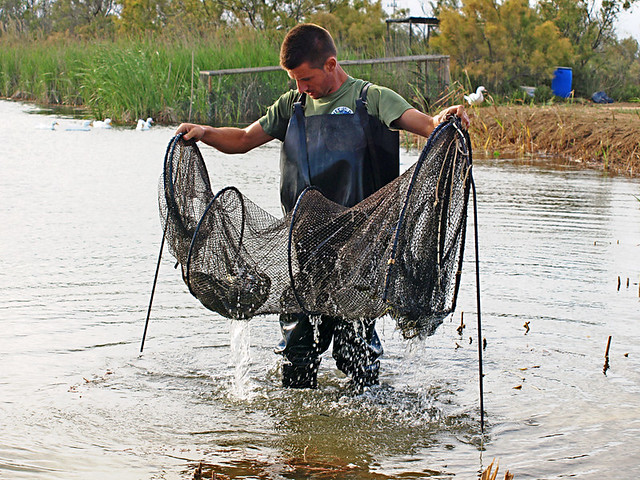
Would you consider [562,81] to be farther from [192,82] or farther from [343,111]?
[343,111]

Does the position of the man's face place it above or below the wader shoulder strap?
above

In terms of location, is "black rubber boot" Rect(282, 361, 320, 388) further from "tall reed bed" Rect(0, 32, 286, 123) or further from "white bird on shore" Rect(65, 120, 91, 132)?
"tall reed bed" Rect(0, 32, 286, 123)

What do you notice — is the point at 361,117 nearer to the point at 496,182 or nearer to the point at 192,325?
the point at 192,325

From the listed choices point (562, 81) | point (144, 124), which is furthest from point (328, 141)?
point (562, 81)

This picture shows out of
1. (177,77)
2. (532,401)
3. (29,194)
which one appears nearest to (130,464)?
(532,401)

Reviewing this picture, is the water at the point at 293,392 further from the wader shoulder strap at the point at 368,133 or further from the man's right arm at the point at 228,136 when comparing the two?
the man's right arm at the point at 228,136

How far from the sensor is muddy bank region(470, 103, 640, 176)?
12.8m

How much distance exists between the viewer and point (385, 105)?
4.04 metres

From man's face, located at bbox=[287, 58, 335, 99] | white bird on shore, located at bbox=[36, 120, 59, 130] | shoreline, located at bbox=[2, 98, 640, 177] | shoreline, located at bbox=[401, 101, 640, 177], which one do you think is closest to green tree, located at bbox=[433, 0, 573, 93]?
shoreline, located at bbox=[2, 98, 640, 177]

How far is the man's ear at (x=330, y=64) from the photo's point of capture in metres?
4.06

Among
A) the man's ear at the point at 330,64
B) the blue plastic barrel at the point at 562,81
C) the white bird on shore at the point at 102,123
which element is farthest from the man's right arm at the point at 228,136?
the blue plastic barrel at the point at 562,81

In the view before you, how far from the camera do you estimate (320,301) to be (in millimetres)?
3961

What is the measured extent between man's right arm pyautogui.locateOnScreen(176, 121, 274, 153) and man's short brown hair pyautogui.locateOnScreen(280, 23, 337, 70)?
1.82 ft

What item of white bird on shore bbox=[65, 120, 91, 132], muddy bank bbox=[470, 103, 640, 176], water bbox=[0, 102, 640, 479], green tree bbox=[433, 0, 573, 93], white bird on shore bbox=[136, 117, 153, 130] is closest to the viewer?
water bbox=[0, 102, 640, 479]
